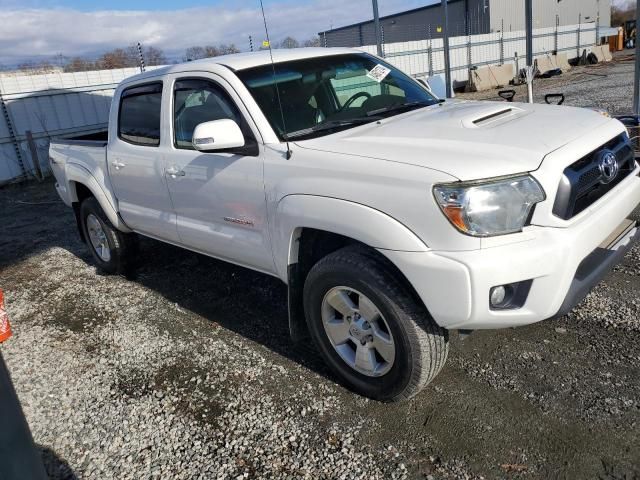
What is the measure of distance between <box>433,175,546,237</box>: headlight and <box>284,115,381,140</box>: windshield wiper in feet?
3.61

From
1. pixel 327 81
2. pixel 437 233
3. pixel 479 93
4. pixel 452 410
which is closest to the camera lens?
pixel 437 233

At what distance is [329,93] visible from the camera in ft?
12.2

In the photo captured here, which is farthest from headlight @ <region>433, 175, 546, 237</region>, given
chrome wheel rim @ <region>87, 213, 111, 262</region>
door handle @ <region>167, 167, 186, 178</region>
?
chrome wheel rim @ <region>87, 213, 111, 262</region>

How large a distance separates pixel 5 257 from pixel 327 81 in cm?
534

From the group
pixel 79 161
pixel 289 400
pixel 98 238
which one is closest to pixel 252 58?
pixel 289 400

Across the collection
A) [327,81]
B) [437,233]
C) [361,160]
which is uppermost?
[327,81]

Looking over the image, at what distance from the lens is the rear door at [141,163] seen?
4.20m

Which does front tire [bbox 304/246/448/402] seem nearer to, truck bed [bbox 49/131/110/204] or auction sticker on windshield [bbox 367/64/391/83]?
auction sticker on windshield [bbox 367/64/391/83]

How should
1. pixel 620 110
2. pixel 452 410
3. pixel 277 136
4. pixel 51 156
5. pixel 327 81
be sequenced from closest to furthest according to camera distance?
pixel 452 410
pixel 277 136
pixel 327 81
pixel 51 156
pixel 620 110

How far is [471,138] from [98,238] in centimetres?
429

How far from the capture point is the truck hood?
2471mm

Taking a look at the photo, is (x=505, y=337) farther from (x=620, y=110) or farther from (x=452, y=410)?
(x=620, y=110)

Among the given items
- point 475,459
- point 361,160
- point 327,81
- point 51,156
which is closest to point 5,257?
point 51,156

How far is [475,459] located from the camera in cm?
254
